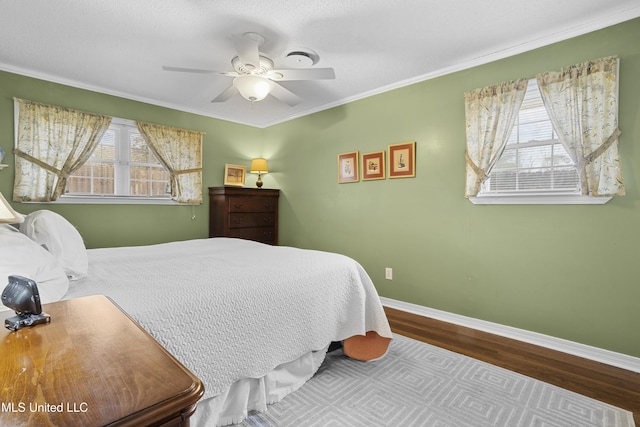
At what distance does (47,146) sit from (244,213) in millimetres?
2169

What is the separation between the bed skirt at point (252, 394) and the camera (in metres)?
1.43

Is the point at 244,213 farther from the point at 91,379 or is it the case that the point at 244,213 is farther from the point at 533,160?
the point at 91,379

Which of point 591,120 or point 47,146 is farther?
point 47,146

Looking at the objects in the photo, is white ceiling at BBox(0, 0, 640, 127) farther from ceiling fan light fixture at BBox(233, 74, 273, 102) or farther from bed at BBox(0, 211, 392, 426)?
bed at BBox(0, 211, 392, 426)

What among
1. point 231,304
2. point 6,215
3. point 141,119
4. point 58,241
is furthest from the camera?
point 141,119

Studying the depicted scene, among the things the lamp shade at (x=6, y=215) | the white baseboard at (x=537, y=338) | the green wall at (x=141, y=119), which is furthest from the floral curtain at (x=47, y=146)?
the white baseboard at (x=537, y=338)

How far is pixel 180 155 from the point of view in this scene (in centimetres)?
413

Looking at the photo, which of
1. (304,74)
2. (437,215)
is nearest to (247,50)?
(304,74)

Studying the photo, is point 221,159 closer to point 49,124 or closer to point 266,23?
point 49,124

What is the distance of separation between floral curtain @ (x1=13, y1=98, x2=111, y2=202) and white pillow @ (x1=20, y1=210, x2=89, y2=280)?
1924 millimetres

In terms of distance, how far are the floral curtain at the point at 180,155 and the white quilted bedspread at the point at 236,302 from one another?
1.79m

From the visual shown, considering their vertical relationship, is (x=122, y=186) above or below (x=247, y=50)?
Answer: below

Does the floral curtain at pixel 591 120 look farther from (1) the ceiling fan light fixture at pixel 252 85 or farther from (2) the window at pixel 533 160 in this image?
(1) the ceiling fan light fixture at pixel 252 85

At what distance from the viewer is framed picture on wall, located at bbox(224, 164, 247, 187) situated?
4.64 m
